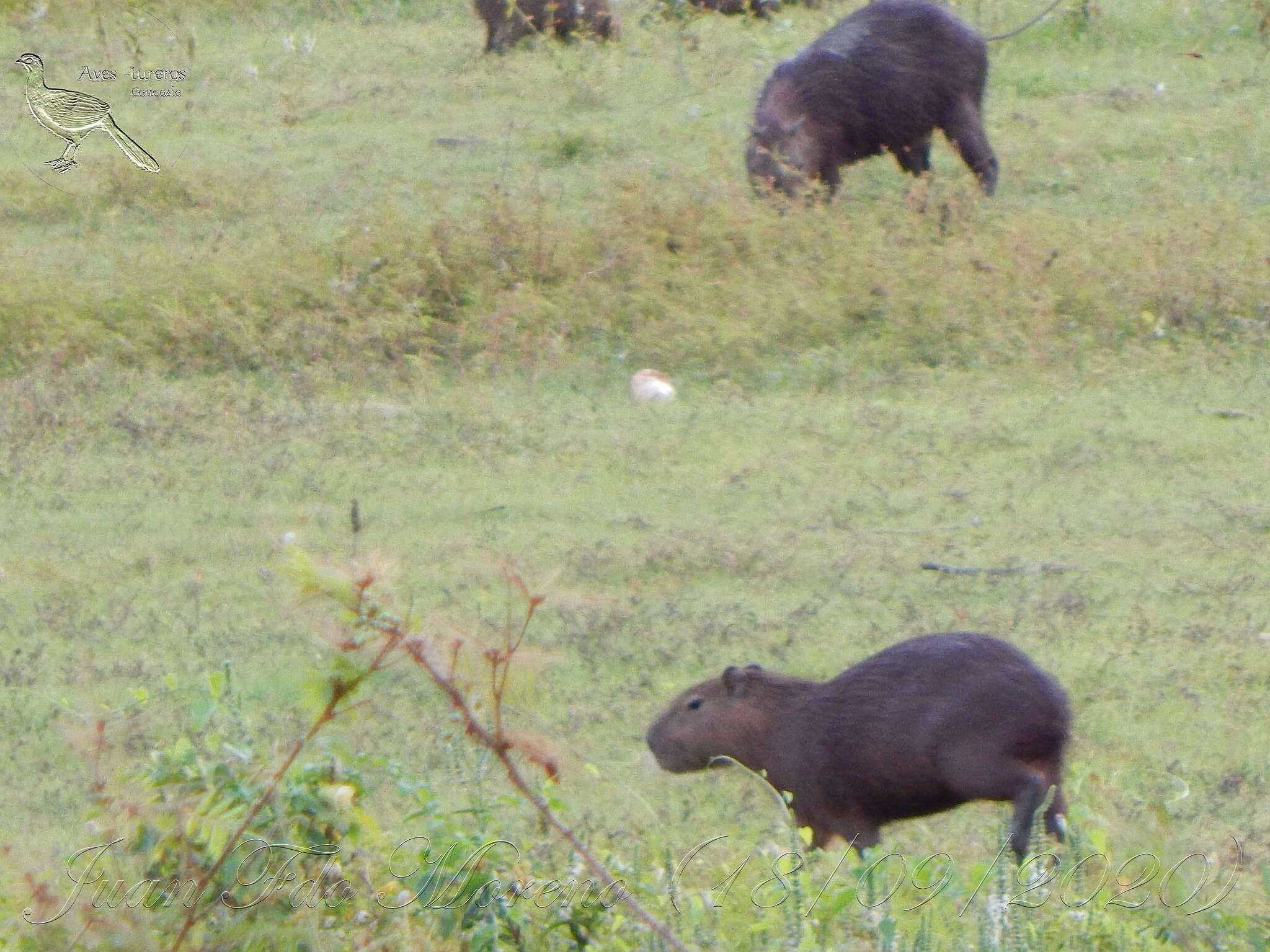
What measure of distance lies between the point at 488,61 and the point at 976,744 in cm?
883

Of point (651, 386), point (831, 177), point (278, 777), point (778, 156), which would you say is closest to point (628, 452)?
point (651, 386)

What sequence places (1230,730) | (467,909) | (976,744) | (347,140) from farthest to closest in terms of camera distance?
(347,140) → (1230,730) → (976,744) → (467,909)

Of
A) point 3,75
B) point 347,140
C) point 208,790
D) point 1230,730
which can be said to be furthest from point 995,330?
point 3,75

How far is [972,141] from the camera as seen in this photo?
9.46m

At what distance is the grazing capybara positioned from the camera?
9242 mm

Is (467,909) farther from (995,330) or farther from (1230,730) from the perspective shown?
(995,330)

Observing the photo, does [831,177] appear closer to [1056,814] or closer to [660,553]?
[660,553]

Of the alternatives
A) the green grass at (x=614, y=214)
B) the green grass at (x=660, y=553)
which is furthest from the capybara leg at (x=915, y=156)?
the green grass at (x=660, y=553)

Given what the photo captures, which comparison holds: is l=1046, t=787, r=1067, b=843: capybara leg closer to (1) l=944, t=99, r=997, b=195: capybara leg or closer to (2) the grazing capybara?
(2) the grazing capybara

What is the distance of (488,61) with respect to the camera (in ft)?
39.5

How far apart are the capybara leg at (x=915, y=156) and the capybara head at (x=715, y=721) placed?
546cm

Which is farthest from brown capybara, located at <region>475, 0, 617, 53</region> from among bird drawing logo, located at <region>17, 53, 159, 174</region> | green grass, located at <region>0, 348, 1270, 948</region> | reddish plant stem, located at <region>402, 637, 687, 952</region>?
reddish plant stem, located at <region>402, 637, 687, 952</region>

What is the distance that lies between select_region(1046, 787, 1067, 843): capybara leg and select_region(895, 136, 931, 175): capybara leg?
19.5 feet

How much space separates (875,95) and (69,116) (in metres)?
5.28
